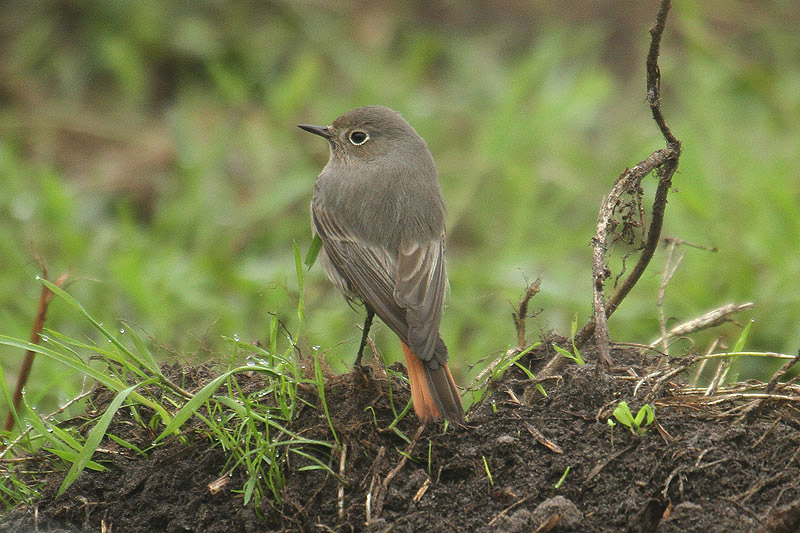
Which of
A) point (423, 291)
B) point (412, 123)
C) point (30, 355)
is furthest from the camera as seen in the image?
Result: point (412, 123)

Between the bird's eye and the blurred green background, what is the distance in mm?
999

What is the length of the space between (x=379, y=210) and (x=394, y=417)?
1.36 metres

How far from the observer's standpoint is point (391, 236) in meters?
4.45

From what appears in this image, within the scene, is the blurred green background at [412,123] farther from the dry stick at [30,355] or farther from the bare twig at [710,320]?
the bare twig at [710,320]

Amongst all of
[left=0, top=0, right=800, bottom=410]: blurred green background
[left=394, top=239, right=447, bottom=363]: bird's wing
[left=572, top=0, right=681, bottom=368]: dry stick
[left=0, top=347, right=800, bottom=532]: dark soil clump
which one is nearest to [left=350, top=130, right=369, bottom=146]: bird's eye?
[left=394, top=239, right=447, bottom=363]: bird's wing

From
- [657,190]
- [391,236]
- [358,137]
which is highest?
[657,190]

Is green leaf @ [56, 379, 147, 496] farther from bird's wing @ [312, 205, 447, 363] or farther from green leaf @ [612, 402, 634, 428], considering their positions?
A: green leaf @ [612, 402, 634, 428]

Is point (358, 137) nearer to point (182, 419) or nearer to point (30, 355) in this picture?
point (30, 355)

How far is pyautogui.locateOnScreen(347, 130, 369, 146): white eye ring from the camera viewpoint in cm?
511

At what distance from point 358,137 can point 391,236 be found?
0.89m

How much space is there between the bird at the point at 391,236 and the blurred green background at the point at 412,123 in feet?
3.38

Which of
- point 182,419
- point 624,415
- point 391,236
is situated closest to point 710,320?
point 624,415

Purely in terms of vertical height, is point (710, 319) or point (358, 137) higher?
point (358, 137)

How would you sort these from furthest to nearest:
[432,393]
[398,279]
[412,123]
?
[412,123] < [398,279] < [432,393]
